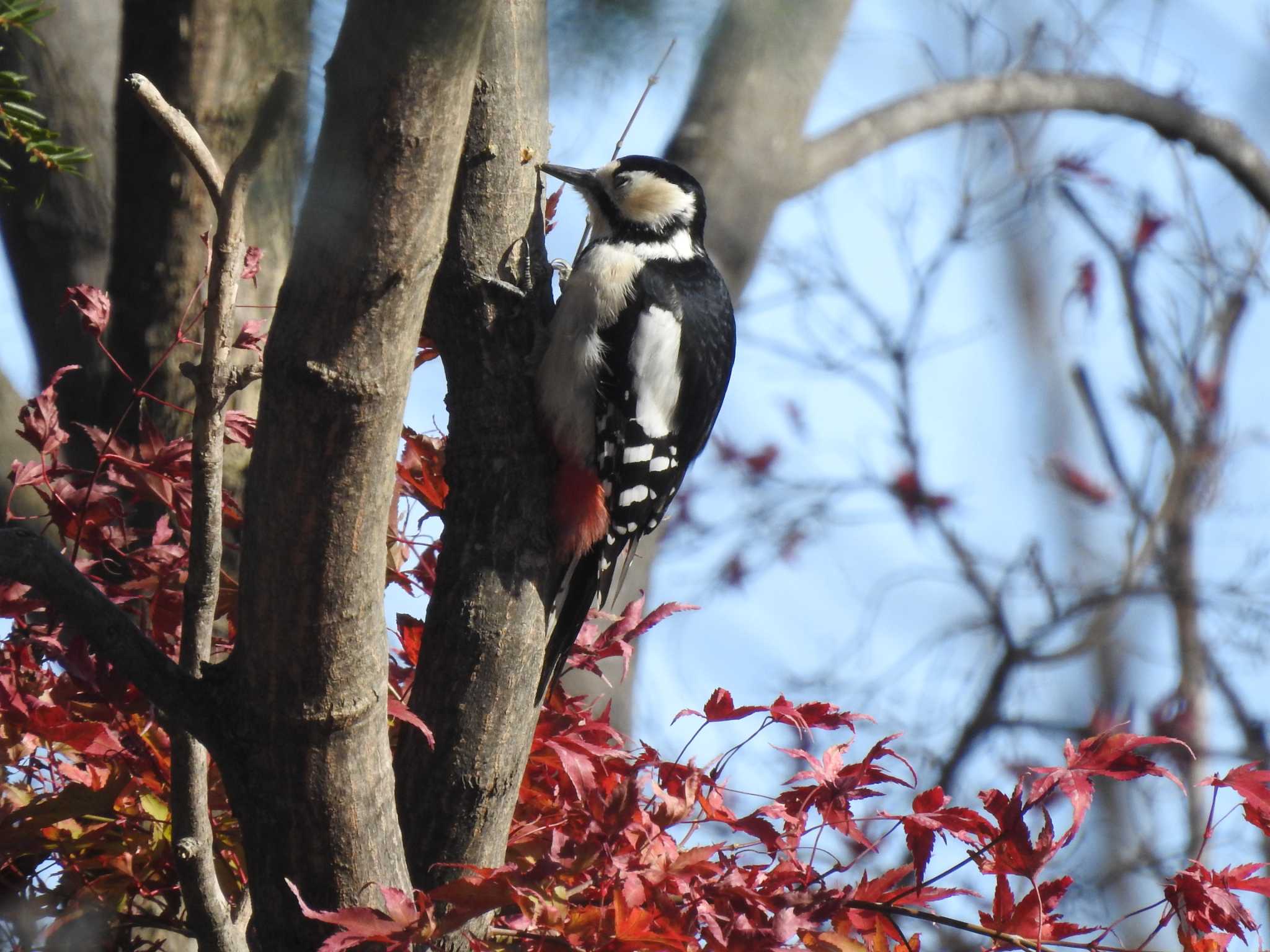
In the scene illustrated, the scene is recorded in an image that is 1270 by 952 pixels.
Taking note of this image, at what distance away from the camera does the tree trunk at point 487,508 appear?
204cm

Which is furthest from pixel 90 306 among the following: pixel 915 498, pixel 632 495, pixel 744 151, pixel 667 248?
pixel 915 498

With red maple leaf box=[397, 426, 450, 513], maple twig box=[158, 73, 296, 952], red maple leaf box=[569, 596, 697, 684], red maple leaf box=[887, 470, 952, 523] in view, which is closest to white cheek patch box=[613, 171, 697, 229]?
red maple leaf box=[397, 426, 450, 513]

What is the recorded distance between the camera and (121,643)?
1743 millimetres

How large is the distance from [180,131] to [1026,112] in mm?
5174

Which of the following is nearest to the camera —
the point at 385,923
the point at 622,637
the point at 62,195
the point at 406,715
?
the point at 385,923

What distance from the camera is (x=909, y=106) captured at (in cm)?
589

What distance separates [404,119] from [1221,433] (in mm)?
6053

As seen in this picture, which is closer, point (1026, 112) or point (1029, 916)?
point (1029, 916)

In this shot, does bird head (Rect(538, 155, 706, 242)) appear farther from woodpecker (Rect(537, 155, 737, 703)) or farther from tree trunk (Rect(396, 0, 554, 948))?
tree trunk (Rect(396, 0, 554, 948))

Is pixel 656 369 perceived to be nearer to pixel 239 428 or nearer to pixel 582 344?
pixel 582 344

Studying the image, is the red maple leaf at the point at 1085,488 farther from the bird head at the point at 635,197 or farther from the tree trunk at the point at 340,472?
the tree trunk at the point at 340,472

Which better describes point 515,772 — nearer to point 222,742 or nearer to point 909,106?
point 222,742

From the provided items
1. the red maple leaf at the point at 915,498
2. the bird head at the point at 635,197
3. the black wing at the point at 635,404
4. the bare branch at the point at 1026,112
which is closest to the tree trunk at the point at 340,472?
the black wing at the point at 635,404

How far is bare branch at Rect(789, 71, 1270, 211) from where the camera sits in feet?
18.6
